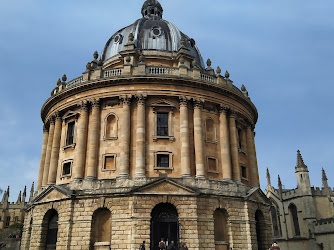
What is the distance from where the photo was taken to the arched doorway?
24.8 m

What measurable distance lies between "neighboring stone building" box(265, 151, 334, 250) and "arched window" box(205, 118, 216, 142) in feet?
94.8

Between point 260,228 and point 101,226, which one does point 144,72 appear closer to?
point 101,226

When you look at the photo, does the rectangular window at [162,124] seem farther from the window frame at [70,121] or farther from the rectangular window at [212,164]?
the window frame at [70,121]

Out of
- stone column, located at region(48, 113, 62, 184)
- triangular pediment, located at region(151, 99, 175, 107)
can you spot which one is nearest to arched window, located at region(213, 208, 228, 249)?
triangular pediment, located at region(151, 99, 175, 107)

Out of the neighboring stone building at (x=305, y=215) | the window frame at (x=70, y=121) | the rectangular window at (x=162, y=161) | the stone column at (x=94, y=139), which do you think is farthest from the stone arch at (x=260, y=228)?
the neighboring stone building at (x=305, y=215)

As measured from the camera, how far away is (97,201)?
25609 mm

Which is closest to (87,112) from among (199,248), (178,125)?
(178,125)

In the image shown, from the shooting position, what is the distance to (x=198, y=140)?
92.3 ft

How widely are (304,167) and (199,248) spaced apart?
40.0m

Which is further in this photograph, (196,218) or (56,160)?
(56,160)

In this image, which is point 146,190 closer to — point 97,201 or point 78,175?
point 97,201

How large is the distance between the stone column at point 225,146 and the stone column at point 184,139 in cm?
376

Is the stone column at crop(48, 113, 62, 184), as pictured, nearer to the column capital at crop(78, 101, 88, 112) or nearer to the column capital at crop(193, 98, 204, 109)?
the column capital at crop(78, 101, 88, 112)

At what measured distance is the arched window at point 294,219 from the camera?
5692 centimetres
